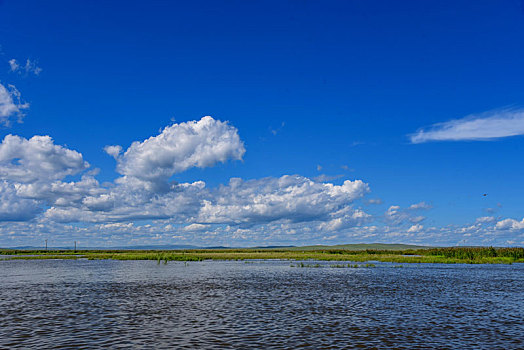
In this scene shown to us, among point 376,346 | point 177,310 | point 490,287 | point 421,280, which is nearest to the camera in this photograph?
point 376,346

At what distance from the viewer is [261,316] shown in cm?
2869

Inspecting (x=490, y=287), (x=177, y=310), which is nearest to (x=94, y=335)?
(x=177, y=310)

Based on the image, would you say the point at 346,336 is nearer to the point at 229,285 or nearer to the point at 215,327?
the point at 215,327

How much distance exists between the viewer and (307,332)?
24.1 metres

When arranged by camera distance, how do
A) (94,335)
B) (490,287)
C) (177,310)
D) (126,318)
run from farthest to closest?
(490,287), (177,310), (126,318), (94,335)

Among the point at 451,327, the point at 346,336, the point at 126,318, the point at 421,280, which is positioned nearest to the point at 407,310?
the point at 451,327

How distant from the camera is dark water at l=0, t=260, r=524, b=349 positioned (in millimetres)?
22094

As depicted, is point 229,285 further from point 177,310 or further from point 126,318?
point 126,318

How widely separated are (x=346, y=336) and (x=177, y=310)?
44.0ft

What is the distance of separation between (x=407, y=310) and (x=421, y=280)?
80.5 feet

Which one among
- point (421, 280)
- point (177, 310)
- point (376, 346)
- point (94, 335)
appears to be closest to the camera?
point (376, 346)

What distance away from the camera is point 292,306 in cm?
3309

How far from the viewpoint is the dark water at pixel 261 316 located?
2209 cm

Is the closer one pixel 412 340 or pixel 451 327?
pixel 412 340
